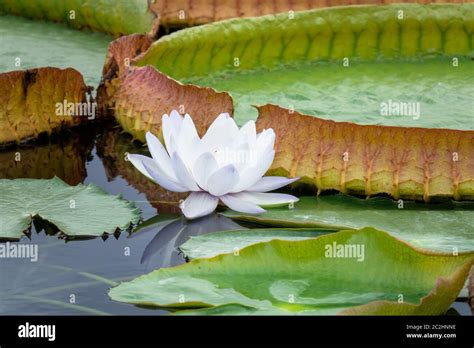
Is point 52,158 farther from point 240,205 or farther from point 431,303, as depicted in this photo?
point 431,303

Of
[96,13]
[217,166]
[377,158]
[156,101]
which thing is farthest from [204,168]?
[96,13]

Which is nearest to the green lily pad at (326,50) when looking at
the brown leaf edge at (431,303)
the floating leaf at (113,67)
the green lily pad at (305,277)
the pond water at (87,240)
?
the floating leaf at (113,67)

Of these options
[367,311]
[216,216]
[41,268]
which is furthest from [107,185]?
[367,311]

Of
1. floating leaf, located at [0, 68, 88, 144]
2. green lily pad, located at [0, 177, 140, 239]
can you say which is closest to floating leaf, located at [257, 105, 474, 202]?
green lily pad, located at [0, 177, 140, 239]

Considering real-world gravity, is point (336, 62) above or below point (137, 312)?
above

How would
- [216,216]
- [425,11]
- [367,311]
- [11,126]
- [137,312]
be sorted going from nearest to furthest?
[367,311]
[137,312]
[216,216]
[11,126]
[425,11]

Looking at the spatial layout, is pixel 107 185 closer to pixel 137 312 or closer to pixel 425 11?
pixel 137 312
